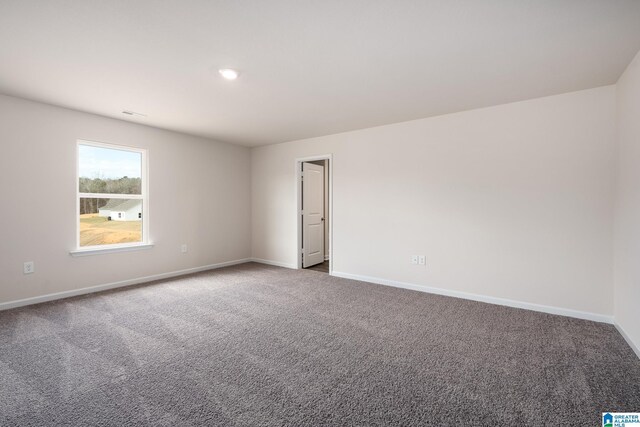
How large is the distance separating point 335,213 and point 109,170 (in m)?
3.41

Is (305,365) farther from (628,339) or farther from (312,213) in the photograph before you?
(312,213)

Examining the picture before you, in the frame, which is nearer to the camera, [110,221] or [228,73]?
[228,73]

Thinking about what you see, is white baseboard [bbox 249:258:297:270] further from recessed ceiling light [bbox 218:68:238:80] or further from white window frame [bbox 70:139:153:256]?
recessed ceiling light [bbox 218:68:238:80]

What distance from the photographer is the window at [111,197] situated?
4035 millimetres

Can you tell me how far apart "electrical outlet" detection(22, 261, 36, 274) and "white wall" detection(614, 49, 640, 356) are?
6040 mm

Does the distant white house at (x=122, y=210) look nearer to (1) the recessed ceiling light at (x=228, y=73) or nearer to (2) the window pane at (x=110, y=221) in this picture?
(2) the window pane at (x=110, y=221)

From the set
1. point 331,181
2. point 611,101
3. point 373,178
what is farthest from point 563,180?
point 331,181

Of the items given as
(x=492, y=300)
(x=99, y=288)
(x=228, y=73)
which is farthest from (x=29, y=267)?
(x=492, y=300)

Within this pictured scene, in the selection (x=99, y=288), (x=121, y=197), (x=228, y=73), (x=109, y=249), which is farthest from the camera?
(x=121, y=197)

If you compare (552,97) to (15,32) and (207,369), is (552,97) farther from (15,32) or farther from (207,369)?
(15,32)

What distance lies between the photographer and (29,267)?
11.6 ft

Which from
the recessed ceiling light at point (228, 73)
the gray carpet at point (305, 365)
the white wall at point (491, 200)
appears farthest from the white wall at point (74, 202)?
the recessed ceiling light at point (228, 73)

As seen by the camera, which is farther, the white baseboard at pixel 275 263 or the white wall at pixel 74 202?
the white baseboard at pixel 275 263

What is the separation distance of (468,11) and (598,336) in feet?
9.81
